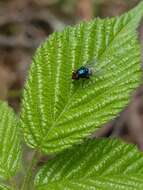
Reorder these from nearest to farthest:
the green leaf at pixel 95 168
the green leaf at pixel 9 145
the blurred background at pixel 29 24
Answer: the green leaf at pixel 95 168 < the green leaf at pixel 9 145 < the blurred background at pixel 29 24

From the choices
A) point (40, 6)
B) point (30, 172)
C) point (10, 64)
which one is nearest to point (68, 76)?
point (30, 172)

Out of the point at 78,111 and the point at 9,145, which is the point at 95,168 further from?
the point at 9,145

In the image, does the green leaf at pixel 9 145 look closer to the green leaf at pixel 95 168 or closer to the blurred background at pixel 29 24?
the green leaf at pixel 95 168

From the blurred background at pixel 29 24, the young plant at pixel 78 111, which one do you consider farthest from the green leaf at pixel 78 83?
the blurred background at pixel 29 24

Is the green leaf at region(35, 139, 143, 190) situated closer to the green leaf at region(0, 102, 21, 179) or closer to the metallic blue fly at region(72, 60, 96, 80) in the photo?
the green leaf at region(0, 102, 21, 179)

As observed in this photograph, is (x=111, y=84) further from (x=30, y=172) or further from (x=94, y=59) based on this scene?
(x=30, y=172)

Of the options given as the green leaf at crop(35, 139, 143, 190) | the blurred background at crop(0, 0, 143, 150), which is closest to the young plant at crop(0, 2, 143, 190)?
the green leaf at crop(35, 139, 143, 190)

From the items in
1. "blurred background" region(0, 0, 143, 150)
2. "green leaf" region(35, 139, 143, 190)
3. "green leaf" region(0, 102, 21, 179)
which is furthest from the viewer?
"blurred background" region(0, 0, 143, 150)
